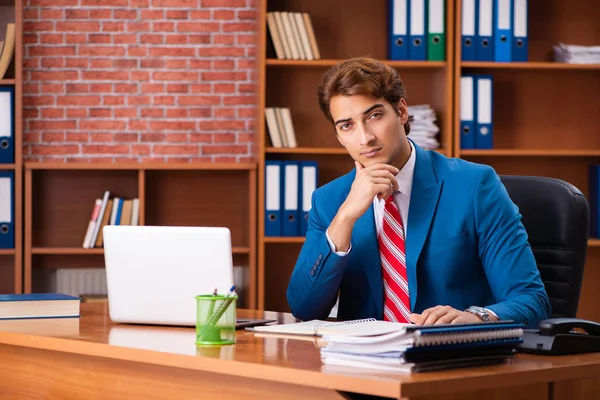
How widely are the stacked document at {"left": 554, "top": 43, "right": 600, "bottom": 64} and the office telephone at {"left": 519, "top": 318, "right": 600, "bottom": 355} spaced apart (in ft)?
9.10

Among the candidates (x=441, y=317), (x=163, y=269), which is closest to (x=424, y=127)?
(x=163, y=269)

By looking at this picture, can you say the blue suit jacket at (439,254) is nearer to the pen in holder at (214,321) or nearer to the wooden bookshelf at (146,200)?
the pen in holder at (214,321)

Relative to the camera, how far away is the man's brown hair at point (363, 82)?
2199 mm

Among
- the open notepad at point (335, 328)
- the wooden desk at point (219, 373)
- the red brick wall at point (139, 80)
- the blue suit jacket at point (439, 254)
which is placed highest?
the red brick wall at point (139, 80)

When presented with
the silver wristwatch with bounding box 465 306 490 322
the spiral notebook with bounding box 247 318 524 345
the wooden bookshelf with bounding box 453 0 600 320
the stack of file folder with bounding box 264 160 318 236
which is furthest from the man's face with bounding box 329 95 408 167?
the wooden bookshelf with bounding box 453 0 600 320

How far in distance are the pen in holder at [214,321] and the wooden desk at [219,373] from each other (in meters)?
0.03

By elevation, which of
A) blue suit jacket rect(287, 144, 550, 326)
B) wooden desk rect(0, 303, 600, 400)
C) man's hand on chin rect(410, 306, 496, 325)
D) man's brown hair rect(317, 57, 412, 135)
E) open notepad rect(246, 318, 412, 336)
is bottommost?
wooden desk rect(0, 303, 600, 400)

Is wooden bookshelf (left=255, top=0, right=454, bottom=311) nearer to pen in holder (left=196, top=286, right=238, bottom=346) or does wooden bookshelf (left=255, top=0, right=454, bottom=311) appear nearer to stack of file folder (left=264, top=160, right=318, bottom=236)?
stack of file folder (left=264, top=160, right=318, bottom=236)

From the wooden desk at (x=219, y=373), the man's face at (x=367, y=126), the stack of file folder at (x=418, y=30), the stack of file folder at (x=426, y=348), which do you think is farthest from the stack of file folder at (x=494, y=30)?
the stack of file folder at (x=426, y=348)

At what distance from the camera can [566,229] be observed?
228cm

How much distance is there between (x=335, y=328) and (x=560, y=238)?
0.82 meters

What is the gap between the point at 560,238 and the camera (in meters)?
2.29

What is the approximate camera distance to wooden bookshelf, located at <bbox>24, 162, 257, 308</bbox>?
429 centimetres

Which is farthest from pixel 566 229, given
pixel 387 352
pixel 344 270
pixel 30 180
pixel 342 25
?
pixel 30 180
